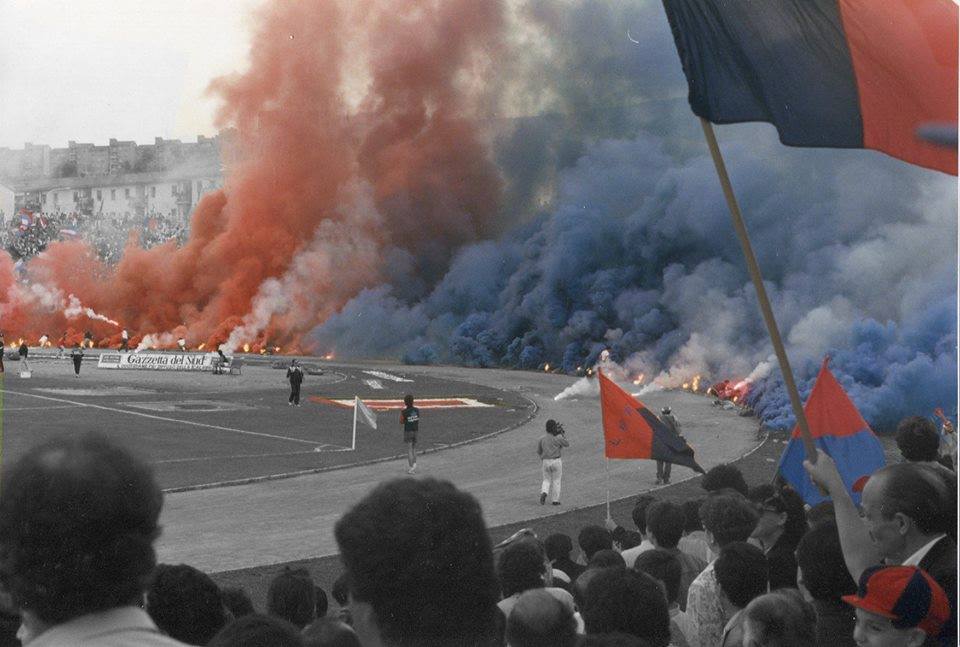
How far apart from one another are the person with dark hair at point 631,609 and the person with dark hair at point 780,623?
286mm

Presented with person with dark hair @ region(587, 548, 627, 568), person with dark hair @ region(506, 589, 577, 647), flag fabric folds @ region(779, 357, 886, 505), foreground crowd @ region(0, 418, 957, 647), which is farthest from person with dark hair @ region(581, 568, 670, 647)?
flag fabric folds @ region(779, 357, 886, 505)

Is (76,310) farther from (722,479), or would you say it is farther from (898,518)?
(898,518)

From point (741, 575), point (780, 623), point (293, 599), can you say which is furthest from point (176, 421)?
point (780, 623)

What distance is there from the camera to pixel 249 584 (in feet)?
35.9

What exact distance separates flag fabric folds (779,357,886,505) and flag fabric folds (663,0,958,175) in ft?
7.08

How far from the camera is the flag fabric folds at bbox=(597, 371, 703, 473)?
9.88m

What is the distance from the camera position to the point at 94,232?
276 feet

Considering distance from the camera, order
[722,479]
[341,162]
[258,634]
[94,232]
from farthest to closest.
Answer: [94,232] → [341,162] → [722,479] → [258,634]

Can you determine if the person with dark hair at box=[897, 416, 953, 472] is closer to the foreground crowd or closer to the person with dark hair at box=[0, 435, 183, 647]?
the foreground crowd

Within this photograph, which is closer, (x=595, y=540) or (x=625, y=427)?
(x=595, y=540)

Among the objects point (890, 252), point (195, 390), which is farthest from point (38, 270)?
point (890, 252)

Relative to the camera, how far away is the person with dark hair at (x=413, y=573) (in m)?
2.43

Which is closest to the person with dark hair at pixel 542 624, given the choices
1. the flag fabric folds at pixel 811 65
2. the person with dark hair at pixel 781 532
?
the person with dark hair at pixel 781 532

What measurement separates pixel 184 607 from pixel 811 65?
12.1ft
